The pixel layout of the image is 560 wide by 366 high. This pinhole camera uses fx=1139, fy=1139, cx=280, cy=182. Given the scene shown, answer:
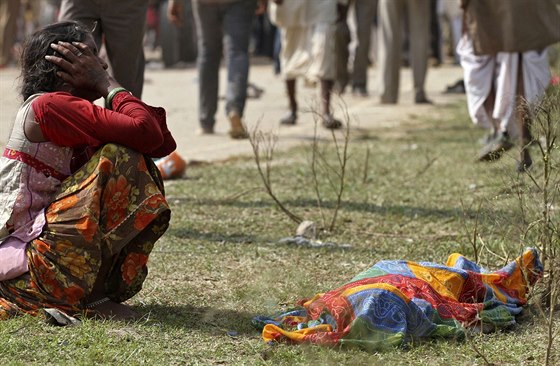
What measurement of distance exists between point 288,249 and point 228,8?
4.22 m

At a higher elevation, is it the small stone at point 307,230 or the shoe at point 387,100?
the small stone at point 307,230

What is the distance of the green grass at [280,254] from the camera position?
3627 mm

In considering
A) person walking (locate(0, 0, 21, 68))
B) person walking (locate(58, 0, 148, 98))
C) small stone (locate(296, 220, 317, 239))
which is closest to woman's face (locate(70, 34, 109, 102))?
small stone (locate(296, 220, 317, 239))

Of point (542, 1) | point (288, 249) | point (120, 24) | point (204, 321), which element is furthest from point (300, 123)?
point (204, 321)

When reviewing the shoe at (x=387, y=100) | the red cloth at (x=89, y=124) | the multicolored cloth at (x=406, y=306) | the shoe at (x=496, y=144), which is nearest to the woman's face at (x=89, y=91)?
the red cloth at (x=89, y=124)

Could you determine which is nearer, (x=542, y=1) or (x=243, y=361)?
(x=243, y=361)

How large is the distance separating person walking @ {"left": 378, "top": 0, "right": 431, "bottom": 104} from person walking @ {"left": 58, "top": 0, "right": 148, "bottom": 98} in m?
6.11

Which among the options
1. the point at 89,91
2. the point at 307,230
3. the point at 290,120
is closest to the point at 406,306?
the point at 89,91

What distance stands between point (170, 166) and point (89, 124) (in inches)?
134

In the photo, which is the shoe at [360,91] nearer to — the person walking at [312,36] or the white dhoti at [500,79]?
the person walking at [312,36]

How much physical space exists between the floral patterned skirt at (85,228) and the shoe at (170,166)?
3.28 m

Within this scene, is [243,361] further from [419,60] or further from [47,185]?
[419,60]

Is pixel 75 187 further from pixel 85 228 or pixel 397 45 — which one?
pixel 397 45

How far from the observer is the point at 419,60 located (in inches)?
485
